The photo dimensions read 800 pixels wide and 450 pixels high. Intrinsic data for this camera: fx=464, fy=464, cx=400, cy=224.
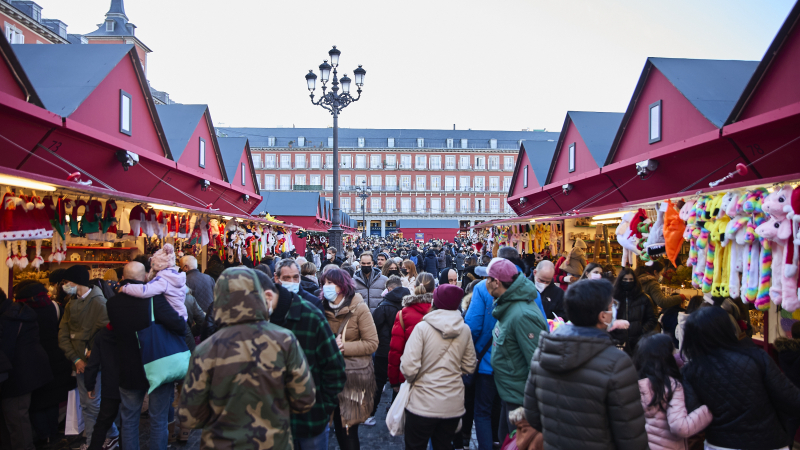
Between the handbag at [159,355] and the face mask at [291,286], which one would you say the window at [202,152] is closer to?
the handbag at [159,355]

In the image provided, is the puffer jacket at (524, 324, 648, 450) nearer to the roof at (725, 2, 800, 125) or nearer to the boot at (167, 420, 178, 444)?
the boot at (167, 420, 178, 444)

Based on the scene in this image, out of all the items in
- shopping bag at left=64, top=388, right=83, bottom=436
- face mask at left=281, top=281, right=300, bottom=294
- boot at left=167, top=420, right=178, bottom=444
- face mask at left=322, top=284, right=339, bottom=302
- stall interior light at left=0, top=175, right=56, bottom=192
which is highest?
stall interior light at left=0, top=175, right=56, bottom=192

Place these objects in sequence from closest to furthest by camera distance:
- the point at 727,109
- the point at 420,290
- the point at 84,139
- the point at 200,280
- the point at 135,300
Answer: the point at 135,300, the point at 420,290, the point at 200,280, the point at 84,139, the point at 727,109

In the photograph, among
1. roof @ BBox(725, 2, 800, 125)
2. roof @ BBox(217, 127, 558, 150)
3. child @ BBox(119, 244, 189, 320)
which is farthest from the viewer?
roof @ BBox(217, 127, 558, 150)

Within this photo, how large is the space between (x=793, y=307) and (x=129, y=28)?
2109 inches

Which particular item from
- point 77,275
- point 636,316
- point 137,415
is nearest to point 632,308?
point 636,316

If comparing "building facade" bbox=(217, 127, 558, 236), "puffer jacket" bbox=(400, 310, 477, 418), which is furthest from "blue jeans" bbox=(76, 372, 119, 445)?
"building facade" bbox=(217, 127, 558, 236)

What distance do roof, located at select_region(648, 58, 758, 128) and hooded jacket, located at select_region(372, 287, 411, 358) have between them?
25.3 feet

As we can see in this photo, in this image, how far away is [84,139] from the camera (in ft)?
24.4

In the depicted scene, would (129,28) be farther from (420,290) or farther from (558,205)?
(420,290)

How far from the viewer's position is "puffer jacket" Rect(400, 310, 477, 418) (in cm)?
367

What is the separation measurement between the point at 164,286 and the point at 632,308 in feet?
16.0

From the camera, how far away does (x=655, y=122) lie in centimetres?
1104

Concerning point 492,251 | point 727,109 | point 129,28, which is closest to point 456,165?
point 129,28
